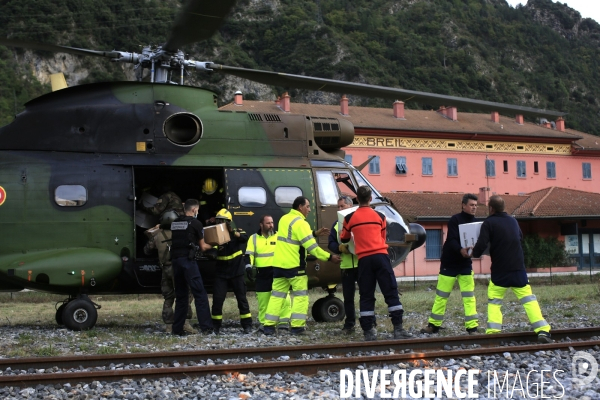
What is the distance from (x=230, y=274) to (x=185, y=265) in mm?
1032

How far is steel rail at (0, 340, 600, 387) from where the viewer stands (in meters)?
6.29

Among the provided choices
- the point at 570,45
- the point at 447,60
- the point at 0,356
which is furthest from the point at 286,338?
the point at 570,45

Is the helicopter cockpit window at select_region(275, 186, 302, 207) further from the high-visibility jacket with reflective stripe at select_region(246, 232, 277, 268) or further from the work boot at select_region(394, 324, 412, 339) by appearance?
the work boot at select_region(394, 324, 412, 339)

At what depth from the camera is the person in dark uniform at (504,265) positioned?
28.4 feet

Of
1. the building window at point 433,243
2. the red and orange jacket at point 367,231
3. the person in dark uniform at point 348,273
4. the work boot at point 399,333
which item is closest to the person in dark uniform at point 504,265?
the work boot at point 399,333

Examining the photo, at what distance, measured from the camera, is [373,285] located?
358 inches

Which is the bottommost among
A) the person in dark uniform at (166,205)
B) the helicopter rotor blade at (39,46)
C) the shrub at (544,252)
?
the shrub at (544,252)

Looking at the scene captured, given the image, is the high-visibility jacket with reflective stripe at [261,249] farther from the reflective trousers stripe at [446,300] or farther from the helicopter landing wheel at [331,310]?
the reflective trousers stripe at [446,300]

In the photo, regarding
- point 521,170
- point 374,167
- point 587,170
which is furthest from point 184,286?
point 587,170

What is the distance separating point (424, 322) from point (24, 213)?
676 cm

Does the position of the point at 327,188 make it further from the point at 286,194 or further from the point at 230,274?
the point at 230,274

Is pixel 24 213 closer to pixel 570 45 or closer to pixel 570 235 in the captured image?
pixel 570 235

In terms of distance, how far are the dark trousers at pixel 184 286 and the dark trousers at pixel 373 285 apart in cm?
249

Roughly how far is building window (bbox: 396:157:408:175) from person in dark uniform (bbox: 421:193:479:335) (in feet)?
139
